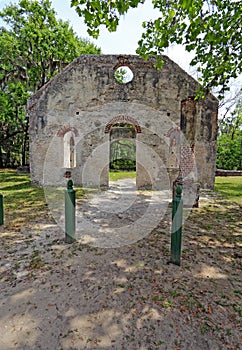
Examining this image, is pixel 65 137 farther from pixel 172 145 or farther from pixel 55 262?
pixel 55 262

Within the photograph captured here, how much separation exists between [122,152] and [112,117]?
1446 centimetres

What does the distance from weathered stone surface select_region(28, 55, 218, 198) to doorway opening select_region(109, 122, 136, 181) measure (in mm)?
3834

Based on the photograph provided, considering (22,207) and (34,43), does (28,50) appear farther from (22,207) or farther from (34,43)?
(22,207)

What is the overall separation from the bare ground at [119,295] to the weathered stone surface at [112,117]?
18.9ft

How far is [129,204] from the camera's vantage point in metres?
6.92

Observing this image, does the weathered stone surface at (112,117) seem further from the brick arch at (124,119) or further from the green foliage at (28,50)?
the green foliage at (28,50)

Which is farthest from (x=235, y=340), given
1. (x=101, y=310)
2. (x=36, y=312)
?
(x=36, y=312)

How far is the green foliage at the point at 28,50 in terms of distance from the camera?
14094mm

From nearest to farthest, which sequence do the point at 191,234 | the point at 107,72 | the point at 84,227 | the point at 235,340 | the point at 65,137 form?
1. the point at 235,340
2. the point at 191,234
3. the point at 84,227
4. the point at 107,72
5. the point at 65,137

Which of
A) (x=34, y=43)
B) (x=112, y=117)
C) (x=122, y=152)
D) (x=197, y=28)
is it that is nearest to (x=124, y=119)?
(x=112, y=117)

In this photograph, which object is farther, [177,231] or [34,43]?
[34,43]

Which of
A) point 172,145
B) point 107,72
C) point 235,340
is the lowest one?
point 235,340

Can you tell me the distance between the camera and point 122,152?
23.9 meters

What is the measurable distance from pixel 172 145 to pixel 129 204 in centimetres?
427
